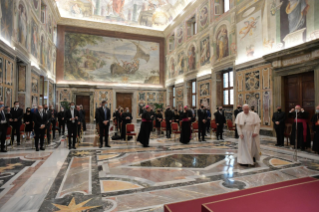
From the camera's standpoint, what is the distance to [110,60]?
20.8 metres

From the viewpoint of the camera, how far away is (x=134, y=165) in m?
5.13

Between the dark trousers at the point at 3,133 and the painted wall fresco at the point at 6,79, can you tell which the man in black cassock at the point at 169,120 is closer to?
the dark trousers at the point at 3,133

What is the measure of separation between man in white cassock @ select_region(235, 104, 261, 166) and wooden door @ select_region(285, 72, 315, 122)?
197 inches

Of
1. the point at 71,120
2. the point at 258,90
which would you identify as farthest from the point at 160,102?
the point at 71,120

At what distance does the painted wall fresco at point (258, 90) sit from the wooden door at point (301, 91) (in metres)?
0.81

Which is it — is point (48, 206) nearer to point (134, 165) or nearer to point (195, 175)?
point (134, 165)

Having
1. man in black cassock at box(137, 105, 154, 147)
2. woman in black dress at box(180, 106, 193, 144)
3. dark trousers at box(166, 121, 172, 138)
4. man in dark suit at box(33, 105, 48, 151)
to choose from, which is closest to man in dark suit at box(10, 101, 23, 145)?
man in dark suit at box(33, 105, 48, 151)

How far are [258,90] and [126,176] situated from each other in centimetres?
921

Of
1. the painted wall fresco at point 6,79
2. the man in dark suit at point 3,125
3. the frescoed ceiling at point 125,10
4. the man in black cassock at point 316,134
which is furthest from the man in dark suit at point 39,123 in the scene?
the frescoed ceiling at point 125,10

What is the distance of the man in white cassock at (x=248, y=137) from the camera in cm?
506

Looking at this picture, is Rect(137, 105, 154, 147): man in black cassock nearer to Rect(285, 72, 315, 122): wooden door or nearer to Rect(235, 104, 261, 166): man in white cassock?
Rect(235, 104, 261, 166): man in white cassock

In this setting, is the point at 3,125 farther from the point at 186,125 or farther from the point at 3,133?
the point at 186,125

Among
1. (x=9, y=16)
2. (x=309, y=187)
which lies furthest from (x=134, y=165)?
(x=9, y=16)

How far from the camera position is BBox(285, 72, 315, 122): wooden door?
8289 mm
